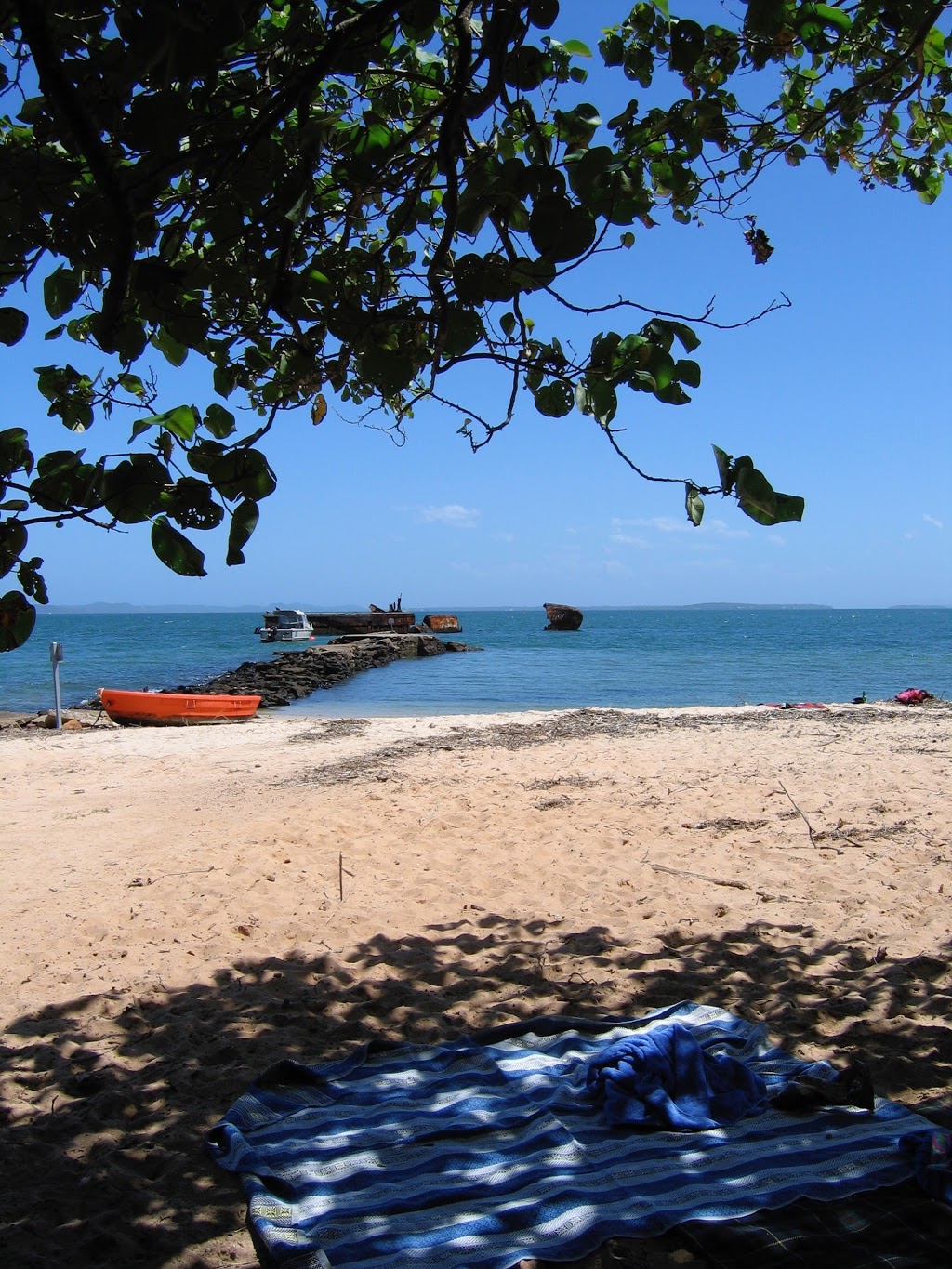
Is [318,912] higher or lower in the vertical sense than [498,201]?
lower

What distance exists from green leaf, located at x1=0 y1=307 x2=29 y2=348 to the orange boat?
14506 mm

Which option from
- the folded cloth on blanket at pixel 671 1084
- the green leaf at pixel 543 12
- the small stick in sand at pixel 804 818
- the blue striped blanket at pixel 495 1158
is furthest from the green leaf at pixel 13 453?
the small stick in sand at pixel 804 818

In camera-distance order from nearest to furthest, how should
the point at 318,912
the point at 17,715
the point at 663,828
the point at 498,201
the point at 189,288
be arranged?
A: the point at 498,201 → the point at 189,288 → the point at 318,912 → the point at 663,828 → the point at 17,715

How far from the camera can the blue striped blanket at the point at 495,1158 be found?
2.22m

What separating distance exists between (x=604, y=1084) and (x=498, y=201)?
8.48 feet

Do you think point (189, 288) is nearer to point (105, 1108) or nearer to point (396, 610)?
point (105, 1108)

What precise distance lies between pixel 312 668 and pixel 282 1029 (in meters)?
24.8

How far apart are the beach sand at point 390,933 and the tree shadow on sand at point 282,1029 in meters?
0.01

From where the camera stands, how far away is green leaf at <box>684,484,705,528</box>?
2.13 m

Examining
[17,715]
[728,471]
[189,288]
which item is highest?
[189,288]

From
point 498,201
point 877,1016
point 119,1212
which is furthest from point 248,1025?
point 498,201

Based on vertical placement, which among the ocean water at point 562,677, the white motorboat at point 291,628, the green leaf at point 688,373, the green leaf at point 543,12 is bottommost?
the ocean water at point 562,677

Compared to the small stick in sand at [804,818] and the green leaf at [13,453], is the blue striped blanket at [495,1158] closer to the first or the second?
the green leaf at [13,453]

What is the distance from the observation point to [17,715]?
59.4 ft
